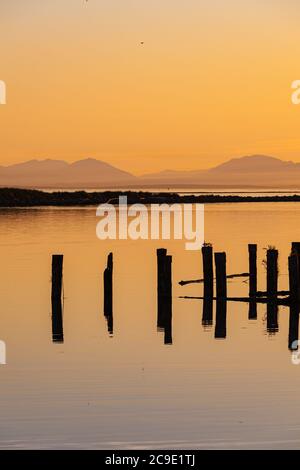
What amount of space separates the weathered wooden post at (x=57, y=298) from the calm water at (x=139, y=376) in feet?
0.74

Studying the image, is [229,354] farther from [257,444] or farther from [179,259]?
[179,259]

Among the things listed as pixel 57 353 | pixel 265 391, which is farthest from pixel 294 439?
pixel 57 353

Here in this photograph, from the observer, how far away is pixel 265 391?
817 inches

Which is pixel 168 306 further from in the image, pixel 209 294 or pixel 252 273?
pixel 252 273

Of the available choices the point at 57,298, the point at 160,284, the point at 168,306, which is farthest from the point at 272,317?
the point at 57,298

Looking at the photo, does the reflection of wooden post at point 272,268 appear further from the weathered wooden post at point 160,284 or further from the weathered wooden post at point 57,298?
the weathered wooden post at point 57,298

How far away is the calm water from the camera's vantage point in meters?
18.0

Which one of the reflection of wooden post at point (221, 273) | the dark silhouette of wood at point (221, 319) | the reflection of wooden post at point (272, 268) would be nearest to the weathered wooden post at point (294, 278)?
the reflection of wooden post at point (272, 268)

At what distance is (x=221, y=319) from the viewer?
2745 centimetres

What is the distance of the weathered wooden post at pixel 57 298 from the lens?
2523 cm

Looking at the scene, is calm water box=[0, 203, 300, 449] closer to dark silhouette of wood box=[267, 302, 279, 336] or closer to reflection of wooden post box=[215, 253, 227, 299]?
dark silhouette of wood box=[267, 302, 279, 336]

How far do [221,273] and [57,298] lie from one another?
135 inches

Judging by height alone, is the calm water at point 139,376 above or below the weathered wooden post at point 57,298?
below

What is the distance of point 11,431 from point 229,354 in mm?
6536
